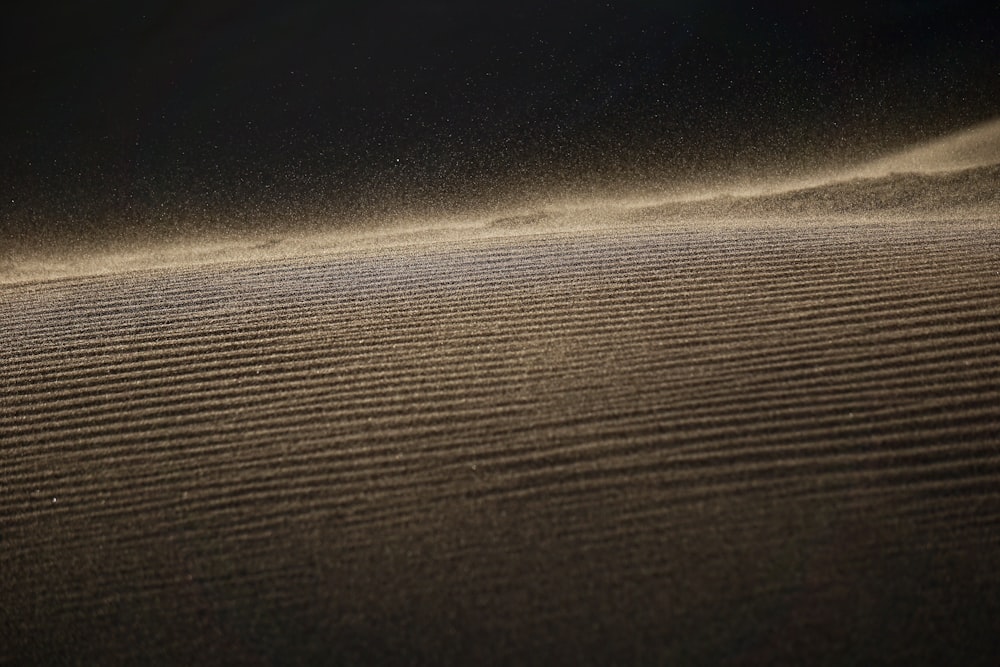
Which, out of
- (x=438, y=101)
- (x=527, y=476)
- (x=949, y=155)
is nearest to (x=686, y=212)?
(x=949, y=155)

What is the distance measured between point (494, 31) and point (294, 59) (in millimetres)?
466

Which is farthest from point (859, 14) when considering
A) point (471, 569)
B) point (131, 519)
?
point (131, 519)

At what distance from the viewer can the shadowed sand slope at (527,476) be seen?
52cm

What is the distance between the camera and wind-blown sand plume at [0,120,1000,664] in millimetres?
517

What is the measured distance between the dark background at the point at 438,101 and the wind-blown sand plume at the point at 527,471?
0.71m

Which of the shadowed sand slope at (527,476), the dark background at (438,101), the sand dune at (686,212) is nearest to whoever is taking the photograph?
the shadowed sand slope at (527,476)

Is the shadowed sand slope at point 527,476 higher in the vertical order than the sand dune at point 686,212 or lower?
lower

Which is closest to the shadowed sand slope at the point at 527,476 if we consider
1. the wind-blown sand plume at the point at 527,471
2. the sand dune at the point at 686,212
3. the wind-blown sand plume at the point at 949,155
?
the wind-blown sand plume at the point at 527,471

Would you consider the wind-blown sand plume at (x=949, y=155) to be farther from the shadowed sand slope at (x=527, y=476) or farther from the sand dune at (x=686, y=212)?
the shadowed sand slope at (x=527, y=476)

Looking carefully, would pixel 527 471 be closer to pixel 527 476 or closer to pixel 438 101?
pixel 527 476

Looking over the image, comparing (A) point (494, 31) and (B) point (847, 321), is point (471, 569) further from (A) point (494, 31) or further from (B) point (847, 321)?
(A) point (494, 31)

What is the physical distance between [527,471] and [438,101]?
120 centimetres

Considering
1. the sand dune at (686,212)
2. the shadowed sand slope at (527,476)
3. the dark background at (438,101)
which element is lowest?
the shadowed sand slope at (527,476)

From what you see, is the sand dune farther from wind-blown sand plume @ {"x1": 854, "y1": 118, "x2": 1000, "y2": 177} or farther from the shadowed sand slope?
the shadowed sand slope
